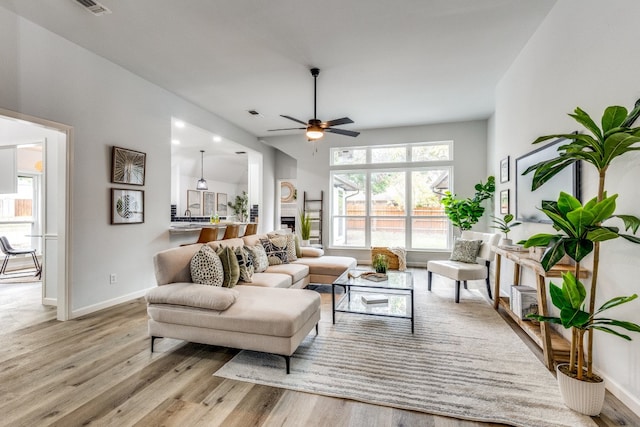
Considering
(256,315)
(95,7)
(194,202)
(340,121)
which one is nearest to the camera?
(256,315)

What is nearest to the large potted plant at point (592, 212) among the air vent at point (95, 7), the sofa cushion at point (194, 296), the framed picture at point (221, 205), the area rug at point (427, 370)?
the area rug at point (427, 370)

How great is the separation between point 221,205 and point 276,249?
289 inches

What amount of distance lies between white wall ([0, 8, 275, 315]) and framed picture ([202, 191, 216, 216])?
5907 mm

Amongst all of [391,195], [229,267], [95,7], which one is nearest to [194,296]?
[229,267]

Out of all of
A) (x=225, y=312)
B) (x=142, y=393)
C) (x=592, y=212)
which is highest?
(x=592, y=212)

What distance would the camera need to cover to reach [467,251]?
15.0ft

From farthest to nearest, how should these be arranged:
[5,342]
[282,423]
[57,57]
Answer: [57,57] < [5,342] < [282,423]

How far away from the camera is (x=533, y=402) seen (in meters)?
1.95

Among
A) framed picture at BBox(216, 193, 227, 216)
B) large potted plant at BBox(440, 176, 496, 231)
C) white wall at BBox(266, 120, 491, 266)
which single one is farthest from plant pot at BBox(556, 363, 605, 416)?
framed picture at BBox(216, 193, 227, 216)

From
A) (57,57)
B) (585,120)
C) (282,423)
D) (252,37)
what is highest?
(252,37)

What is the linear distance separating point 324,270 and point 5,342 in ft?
10.9

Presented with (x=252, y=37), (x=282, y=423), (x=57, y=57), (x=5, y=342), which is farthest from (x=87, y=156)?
(x=282, y=423)

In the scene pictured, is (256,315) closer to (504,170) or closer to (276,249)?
(276,249)

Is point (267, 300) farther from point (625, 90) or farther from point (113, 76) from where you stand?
point (113, 76)
